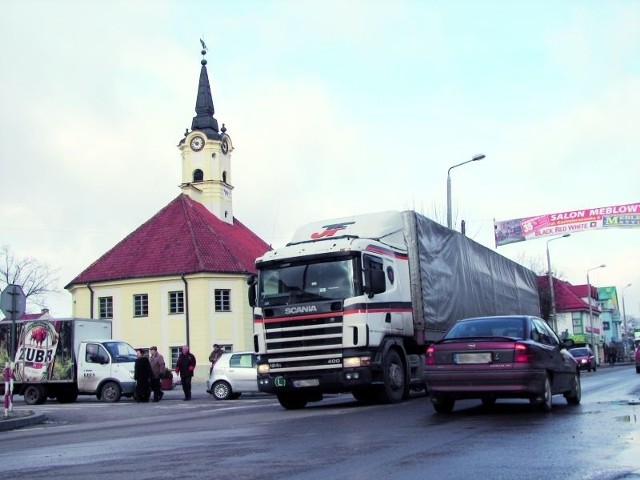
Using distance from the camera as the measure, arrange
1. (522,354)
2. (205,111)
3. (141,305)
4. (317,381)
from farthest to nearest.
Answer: (205,111), (141,305), (317,381), (522,354)

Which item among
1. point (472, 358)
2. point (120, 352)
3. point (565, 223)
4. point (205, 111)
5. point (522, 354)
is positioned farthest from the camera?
point (205, 111)

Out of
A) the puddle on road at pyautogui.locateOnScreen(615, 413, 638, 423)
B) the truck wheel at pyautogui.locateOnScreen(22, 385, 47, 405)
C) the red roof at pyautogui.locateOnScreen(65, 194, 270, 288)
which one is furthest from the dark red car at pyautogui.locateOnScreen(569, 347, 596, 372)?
the puddle on road at pyautogui.locateOnScreen(615, 413, 638, 423)

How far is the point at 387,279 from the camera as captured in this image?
16.2m

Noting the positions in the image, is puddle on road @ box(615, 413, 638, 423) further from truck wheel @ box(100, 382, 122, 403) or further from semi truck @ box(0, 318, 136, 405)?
truck wheel @ box(100, 382, 122, 403)

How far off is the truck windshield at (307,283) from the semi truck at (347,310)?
0.02 metres

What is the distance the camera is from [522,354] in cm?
1162

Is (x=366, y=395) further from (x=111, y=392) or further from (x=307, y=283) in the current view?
(x=111, y=392)

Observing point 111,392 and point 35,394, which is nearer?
point 111,392

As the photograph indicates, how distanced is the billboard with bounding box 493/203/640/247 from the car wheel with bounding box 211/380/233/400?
24.1 m

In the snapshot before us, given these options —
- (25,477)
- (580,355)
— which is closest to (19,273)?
(580,355)

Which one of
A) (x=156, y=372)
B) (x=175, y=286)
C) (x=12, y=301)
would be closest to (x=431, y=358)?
(x=12, y=301)

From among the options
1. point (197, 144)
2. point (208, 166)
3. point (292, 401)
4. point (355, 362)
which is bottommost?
point (292, 401)

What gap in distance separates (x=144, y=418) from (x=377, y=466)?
1118 centimetres

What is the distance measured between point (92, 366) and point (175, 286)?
75.9 feet
